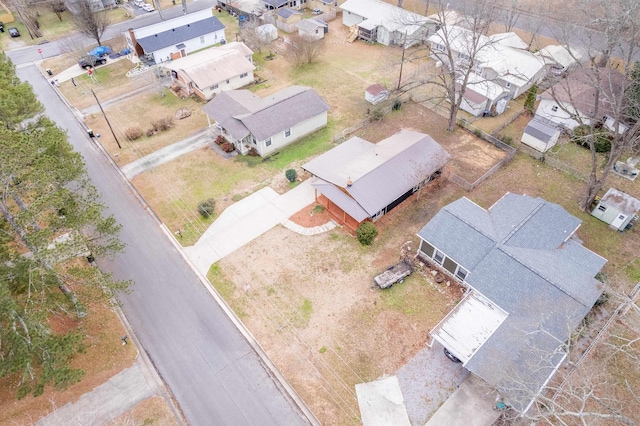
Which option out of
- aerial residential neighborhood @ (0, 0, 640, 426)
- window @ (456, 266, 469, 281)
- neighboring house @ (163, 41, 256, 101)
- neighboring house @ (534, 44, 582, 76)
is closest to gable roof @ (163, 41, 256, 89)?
neighboring house @ (163, 41, 256, 101)

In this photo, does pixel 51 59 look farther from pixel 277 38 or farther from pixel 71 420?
pixel 71 420

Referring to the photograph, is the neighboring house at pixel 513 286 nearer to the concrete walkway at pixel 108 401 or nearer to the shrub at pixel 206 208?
the shrub at pixel 206 208

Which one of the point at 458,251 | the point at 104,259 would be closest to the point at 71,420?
the point at 104,259

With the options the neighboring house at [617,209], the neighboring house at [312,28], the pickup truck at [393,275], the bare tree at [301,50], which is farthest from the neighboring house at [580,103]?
the neighboring house at [312,28]

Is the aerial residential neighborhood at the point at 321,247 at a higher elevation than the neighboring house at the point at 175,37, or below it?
below

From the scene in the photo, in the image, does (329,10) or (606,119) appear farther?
(329,10)
